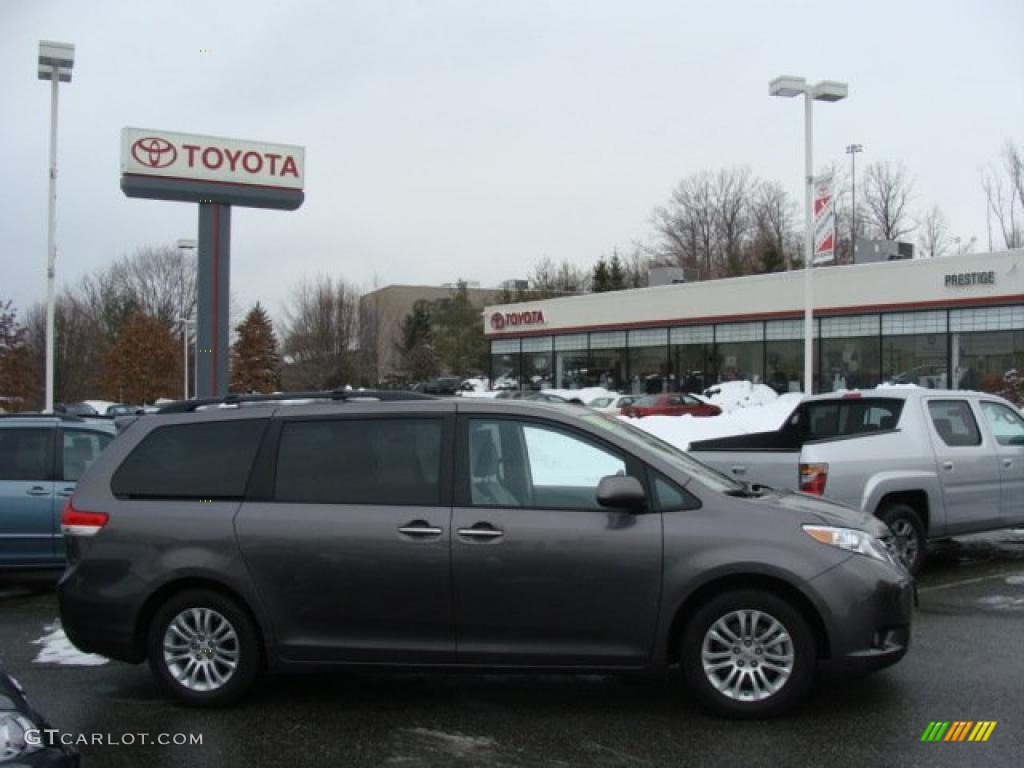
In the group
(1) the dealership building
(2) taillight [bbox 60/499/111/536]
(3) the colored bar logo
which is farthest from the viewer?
(1) the dealership building

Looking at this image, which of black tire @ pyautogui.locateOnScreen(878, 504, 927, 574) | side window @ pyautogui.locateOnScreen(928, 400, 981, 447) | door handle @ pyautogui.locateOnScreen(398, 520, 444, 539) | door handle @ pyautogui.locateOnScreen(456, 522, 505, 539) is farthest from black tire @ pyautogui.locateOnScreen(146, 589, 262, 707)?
side window @ pyautogui.locateOnScreen(928, 400, 981, 447)

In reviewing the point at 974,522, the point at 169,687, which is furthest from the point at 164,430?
the point at 974,522

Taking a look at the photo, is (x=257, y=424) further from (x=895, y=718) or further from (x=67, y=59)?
(x=67, y=59)

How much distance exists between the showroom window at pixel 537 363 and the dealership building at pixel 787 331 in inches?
3.2

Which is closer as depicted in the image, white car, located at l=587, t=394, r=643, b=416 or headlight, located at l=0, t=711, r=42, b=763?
headlight, located at l=0, t=711, r=42, b=763

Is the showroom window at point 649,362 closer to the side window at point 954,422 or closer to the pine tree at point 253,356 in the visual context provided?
the pine tree at point 253,356

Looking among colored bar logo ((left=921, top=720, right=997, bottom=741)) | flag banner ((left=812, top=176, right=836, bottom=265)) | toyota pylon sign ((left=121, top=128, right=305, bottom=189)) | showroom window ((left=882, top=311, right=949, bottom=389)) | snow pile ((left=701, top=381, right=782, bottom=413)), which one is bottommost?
colored bar logo ((left=921, top=720, right=997, bottom=741))

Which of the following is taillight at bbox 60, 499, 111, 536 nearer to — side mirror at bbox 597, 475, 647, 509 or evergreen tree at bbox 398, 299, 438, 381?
side mirror at bbox 597, 475, 647, 509

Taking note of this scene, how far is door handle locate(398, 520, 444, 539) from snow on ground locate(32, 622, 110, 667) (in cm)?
262

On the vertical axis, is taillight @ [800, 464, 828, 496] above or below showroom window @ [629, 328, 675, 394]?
below

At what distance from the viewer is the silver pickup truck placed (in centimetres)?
832

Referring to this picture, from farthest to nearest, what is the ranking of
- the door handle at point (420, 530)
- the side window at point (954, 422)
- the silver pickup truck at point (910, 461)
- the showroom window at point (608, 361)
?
1. the showroom window at point (608, 361)
2. the side window at point (954, 422)
3. the silver pickup truck at point (910, 461)
4. the door handle at point (420, 530)

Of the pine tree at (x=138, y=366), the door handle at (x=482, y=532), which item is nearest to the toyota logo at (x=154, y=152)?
the door handle at (x=482, y=532)

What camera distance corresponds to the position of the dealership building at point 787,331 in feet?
105
